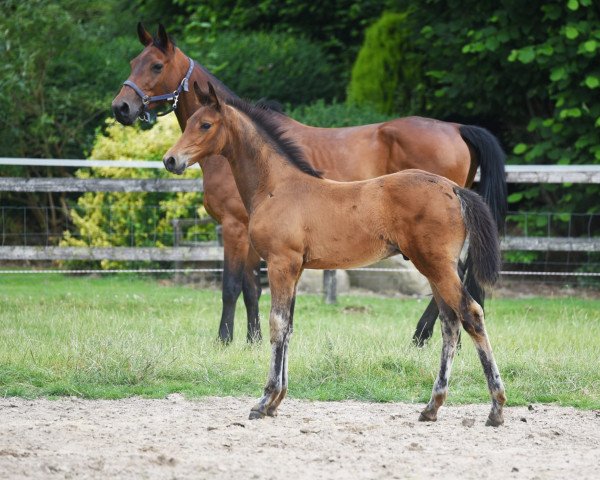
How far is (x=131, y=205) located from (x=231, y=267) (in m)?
4.78

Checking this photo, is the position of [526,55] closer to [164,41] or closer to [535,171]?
[535,171]

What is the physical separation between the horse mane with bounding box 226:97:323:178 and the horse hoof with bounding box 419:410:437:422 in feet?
5.06

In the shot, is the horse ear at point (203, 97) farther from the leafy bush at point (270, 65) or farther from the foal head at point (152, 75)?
the leafy bush at point (270, 65)

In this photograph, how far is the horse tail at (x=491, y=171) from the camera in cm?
805

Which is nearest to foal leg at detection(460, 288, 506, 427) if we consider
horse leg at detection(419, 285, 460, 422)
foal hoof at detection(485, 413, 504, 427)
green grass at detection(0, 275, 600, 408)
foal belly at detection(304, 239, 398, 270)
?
foal hoof at detection(485, 413, 504, 427)

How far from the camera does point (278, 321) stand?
592 cm

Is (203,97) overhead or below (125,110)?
overhead

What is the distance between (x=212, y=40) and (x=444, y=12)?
12.9 ft

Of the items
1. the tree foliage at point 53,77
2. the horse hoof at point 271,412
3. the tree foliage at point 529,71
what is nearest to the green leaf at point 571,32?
the tree foliage at point 529,71

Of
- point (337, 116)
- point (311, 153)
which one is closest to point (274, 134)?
point (311, 153)

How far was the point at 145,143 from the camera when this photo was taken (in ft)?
42.8

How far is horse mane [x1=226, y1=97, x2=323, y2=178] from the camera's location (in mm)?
6250

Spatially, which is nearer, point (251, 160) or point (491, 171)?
point (251, 160)

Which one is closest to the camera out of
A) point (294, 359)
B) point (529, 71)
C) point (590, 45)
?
point (294, 359)
